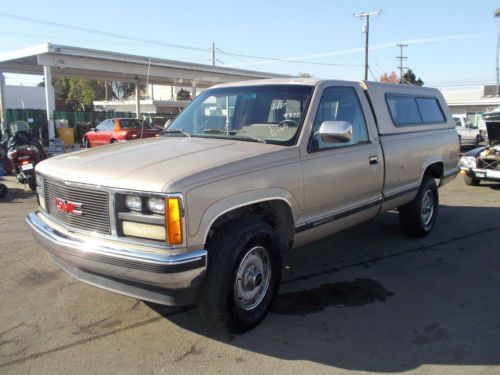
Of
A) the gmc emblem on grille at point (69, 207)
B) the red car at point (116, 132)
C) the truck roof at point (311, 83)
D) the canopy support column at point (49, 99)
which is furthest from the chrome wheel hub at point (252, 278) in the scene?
the canopy support column at point (49, 99)

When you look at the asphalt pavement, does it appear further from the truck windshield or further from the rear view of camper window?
the rear view of camper window

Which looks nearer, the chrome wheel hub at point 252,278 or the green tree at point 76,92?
the chrome wheel hub at point 252,278

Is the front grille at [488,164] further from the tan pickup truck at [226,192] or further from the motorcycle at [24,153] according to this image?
the motorcycle at [24,153]

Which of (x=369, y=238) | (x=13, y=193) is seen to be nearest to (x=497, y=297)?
(x=369, y=238)

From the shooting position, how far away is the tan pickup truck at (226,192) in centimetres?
309

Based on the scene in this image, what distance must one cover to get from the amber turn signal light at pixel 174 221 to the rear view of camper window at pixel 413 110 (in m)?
3.46

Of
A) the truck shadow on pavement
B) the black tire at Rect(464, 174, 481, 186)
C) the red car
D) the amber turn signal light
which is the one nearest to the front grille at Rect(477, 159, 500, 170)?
the black tire at Rect(464, 174, 481, 186)

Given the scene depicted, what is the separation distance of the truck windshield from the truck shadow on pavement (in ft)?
5.17

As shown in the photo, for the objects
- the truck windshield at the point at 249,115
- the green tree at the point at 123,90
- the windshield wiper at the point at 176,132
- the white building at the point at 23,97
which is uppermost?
the green tree at the point at 123,90

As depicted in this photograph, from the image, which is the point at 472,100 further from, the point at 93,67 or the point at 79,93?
the point at 79,93

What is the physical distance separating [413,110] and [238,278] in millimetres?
3919

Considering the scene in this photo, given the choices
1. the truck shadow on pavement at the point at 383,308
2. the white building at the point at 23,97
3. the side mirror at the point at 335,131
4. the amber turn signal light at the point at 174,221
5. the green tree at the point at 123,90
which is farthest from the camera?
the green tree at the point at 123,90

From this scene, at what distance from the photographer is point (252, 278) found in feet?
12.0

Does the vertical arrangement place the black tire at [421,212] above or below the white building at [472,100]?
below
